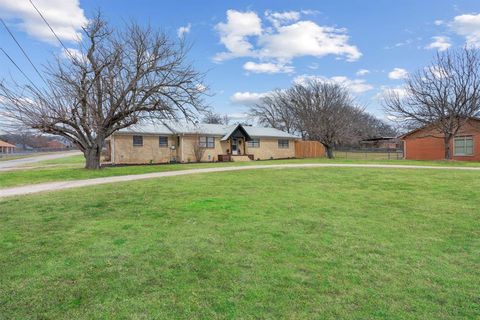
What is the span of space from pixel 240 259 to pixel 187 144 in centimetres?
2473

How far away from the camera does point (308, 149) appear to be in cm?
3756

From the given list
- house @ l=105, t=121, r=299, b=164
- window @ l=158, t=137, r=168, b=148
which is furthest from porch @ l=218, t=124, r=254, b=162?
window @ l=158, t=137, r=168, b=148

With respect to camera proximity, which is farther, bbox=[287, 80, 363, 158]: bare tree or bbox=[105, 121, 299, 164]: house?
bbox=[287, 80, 363, 158]: bare tree

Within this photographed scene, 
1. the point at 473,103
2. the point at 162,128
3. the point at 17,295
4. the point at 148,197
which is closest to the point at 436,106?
the point at 473,103

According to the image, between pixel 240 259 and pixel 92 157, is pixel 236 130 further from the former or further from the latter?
pixel 240 259

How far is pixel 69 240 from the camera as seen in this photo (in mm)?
4812

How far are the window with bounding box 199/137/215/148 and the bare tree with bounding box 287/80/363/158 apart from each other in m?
12.9

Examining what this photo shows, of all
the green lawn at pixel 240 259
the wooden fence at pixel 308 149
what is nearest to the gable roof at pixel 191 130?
the wooden fence at pixel 308 149

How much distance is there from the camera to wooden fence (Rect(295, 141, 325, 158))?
3688 cm

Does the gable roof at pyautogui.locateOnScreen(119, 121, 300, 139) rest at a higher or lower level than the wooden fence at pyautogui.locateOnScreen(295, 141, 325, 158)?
higher

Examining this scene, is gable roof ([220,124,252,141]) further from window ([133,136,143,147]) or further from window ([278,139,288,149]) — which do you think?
window ([133,136,143,147])

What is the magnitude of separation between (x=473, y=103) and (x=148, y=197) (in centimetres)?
2600

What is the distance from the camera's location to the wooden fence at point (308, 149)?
3688 cm

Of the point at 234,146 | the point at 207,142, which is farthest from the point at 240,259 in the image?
the point at 234,146
